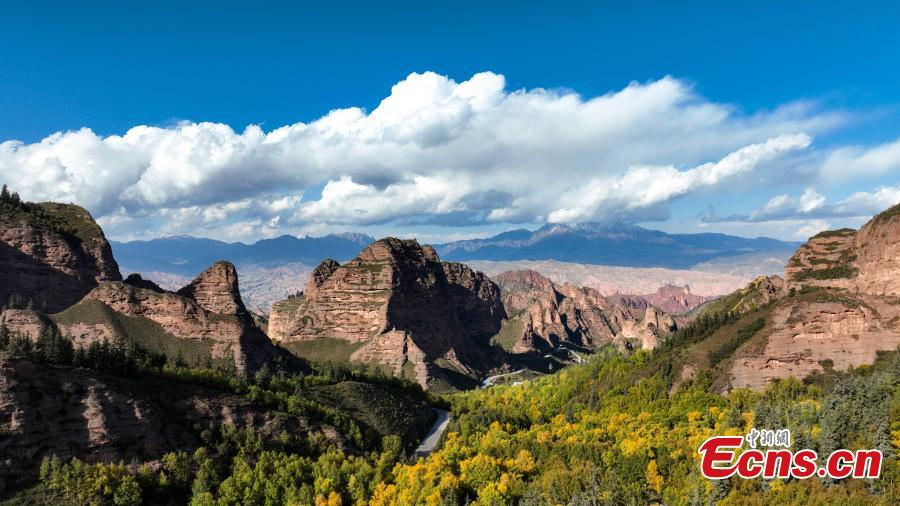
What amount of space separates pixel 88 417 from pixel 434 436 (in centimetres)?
9552

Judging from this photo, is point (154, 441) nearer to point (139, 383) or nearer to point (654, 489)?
point (139, 383)

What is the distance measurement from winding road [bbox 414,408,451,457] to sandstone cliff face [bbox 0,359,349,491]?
169 feet

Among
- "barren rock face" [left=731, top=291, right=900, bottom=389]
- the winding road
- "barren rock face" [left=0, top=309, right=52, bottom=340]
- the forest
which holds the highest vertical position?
"barren rock face" [left=0, top=309, right=52, bottom=340]

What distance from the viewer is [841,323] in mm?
153000

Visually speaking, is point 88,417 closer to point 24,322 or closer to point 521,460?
point 521,460

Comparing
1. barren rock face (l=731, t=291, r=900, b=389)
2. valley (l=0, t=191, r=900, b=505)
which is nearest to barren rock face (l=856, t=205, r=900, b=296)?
valley (l=0, t=191, r=900, b=505)

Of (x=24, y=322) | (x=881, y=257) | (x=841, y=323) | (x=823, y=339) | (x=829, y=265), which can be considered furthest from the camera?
(x=829, y=265)

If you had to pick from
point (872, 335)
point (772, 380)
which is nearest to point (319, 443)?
point (772, 380)

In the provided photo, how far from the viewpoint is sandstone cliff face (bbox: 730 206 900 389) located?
150m

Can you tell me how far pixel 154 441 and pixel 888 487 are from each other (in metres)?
126

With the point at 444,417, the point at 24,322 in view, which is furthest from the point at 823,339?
the point at 24,322

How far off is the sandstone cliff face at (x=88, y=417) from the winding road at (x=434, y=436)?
2030 inches

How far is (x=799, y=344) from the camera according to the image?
156 m

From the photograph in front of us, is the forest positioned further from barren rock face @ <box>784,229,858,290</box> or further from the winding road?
barren rock face @ <box>784,229,858,290</box>
